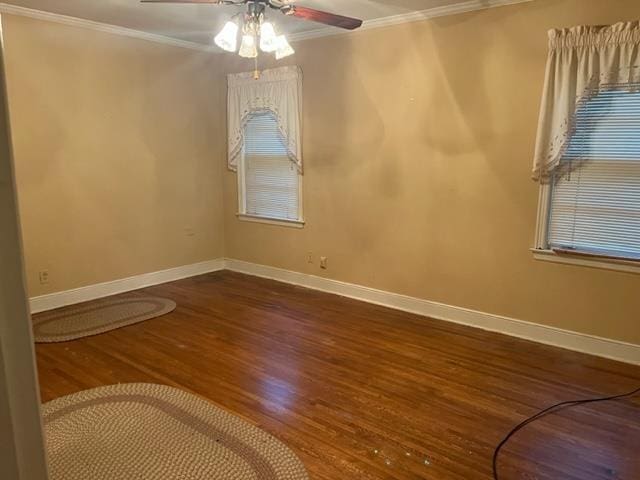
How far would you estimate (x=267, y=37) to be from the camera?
2.81 meters

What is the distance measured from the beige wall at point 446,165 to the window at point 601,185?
173mm

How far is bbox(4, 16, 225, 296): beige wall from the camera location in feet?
13.3

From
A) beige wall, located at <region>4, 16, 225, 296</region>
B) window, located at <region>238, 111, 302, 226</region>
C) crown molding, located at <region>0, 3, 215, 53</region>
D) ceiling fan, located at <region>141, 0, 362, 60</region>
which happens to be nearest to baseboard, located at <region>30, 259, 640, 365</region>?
beige wall, located at <region>4, 16, 225, 296</region>

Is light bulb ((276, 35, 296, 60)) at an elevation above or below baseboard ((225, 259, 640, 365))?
above

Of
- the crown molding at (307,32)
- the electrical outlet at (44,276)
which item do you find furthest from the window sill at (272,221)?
the electrical outlet at (44,276)

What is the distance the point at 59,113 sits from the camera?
4172 mm

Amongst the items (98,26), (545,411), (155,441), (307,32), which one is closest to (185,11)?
(98,26)

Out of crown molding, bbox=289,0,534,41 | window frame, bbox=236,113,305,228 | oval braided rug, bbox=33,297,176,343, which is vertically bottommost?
oval braided rug, bbox=33,297,176,343

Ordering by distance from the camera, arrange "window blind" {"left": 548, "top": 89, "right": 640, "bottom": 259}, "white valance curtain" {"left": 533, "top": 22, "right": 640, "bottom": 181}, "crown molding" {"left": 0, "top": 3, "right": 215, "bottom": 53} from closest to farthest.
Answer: "white valance curtain" {"left": 533, "top": 22, "right": 640, "bottom": 181}, "window blind" {"left": 548, "top": 89, "right": 640, "bottom": 259}, "crown molding" {"left": 0, "top": 3, "right": 215, "bottom": 53}

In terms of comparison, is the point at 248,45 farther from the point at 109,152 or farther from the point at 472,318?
the point at 472,318

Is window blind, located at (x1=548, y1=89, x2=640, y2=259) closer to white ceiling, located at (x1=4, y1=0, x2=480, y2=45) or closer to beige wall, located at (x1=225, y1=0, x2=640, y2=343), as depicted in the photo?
beige wall, located at (x1=225, y1=0, x2=640, y2=343)

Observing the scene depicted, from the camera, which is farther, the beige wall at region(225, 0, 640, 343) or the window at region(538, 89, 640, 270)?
the beige wall at region(225, 0, 640, 343)

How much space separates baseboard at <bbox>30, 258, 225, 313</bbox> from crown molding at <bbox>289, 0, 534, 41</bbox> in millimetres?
2753

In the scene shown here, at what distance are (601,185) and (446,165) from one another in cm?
113
